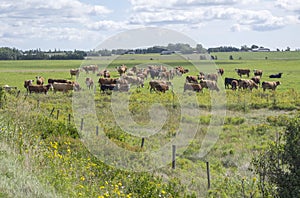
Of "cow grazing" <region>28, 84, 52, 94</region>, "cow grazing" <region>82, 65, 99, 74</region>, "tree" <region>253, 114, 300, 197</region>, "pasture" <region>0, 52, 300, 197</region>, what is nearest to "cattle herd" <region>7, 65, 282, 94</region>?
→ "cow grazing" <region>28, 84, 52, 94</region>

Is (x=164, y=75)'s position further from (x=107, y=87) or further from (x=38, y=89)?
(x=38, y=89)

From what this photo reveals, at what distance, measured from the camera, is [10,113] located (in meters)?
16.2

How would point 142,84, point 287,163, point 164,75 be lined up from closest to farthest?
point 287,163 → point 142,84 → point 164,75

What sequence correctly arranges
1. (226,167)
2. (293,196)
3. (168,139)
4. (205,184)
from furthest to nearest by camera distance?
1. (168,139)
2. (226,167)
3. (205,184)
4. (293,196)

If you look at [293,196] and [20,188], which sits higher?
[20,188]

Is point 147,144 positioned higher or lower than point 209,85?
lower

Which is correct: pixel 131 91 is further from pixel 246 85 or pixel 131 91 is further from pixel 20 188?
pixel 20 188

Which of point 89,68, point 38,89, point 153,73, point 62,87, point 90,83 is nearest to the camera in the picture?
point 38,89

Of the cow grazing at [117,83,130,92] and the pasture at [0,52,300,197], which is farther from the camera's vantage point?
the cow grazing at [117,83,130,92]

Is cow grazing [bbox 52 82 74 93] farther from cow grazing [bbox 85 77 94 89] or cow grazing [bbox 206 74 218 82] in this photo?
cow grazing [bbox 206 74 218 82]

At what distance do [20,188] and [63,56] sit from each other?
134582 mm

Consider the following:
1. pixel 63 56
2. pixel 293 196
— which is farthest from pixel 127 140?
pixel 63 56

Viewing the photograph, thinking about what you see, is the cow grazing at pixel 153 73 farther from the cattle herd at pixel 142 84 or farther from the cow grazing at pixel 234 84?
the cow grazing at pixel 234 84

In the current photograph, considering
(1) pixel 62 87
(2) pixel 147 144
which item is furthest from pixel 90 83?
(2) pixel 147 144
